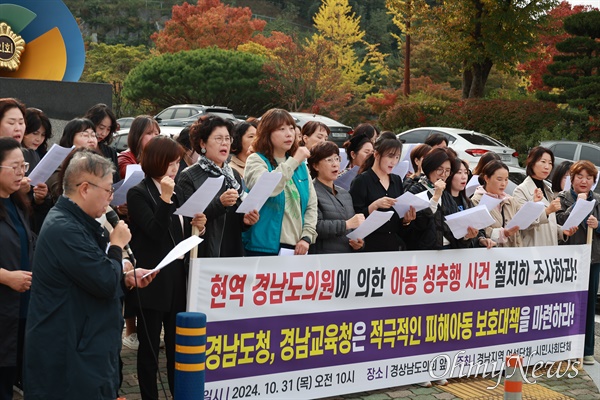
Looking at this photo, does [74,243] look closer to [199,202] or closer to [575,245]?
[199,202]

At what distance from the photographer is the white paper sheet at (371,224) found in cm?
631

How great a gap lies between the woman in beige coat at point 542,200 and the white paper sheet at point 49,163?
4.33m

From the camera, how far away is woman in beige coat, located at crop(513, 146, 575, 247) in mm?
7922

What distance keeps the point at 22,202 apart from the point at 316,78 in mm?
38159

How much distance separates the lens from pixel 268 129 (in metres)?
6.46

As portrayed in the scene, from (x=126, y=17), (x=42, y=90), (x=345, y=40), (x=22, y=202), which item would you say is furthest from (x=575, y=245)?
(x=126, y=17)

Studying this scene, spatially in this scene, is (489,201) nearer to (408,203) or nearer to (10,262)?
(408,203)

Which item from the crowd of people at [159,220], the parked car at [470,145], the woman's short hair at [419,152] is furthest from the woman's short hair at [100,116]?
the parked car at [470,145]

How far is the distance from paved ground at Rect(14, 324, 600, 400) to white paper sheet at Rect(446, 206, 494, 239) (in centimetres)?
126

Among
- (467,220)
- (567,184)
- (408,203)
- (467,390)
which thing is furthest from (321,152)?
(567,184)

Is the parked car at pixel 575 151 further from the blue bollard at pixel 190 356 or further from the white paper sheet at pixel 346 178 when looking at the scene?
the blue bollard at pixel 190 356

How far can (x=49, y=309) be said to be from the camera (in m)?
4.03

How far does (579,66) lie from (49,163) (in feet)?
88.2

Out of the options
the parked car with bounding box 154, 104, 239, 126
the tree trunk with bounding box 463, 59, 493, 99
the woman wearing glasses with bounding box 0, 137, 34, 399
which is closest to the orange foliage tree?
the tree trunk with bounding box 463, 59, 493, 99
